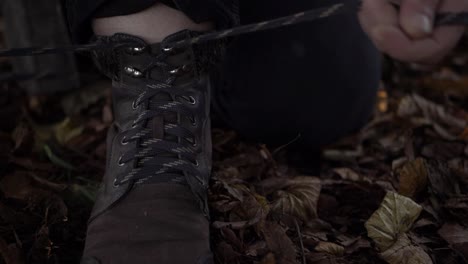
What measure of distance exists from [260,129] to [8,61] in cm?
98

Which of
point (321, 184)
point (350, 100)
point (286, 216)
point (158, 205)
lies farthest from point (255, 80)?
point (158, 205)

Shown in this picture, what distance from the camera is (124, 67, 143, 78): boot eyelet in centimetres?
96

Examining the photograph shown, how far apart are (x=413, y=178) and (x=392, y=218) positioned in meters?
0.13

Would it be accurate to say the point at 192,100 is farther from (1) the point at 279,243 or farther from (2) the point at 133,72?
(1) the point at 279,243

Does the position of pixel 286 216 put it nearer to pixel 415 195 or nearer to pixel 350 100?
pixel 415 195

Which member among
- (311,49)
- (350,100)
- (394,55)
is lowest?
(350,100)

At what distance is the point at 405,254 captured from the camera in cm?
90

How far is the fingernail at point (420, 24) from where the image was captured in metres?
0.72

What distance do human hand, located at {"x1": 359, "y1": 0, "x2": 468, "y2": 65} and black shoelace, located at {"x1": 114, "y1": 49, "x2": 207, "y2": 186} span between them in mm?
362

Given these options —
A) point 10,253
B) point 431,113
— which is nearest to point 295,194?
point 10,253

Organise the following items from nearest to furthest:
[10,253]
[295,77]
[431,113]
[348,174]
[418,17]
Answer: [418,17]
[10,253]
[348,174]
[295,77]
[431,113]

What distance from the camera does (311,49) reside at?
4.36 ft

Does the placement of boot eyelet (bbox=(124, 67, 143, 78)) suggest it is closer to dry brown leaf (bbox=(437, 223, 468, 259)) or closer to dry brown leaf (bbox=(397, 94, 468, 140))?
dry brown leaf (bbox=(437, 223, 468, 259))

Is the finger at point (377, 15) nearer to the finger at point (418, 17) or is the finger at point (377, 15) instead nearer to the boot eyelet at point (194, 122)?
the finger at point (418, 17)
